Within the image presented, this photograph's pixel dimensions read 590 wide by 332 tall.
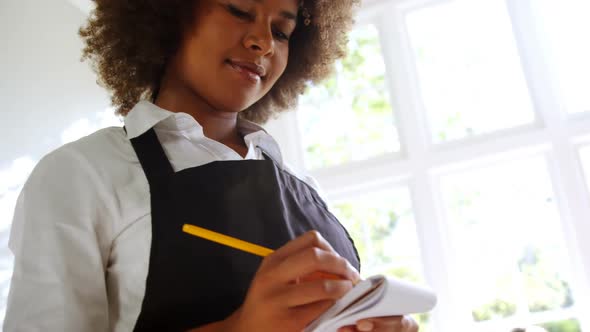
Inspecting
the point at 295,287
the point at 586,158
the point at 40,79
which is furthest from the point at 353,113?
the point at 295,287

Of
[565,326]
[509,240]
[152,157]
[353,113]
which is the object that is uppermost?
[353,113]

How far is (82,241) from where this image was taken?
73 centimetres

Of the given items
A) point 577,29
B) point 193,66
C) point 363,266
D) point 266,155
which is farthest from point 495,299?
point 193,66

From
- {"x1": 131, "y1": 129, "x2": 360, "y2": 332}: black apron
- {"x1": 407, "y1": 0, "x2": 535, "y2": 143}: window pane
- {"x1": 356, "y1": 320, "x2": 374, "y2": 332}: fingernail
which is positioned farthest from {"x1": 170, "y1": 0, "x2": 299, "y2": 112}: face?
{"x1": 407, "y1": 0, "x2": 535, "y2": 143}: window pane

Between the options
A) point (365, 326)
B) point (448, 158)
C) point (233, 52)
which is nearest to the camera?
point (365, 326)

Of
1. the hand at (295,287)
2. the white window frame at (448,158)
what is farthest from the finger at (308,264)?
the white window frame at (448,158)

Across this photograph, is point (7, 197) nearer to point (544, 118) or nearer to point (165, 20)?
point (165, 20)

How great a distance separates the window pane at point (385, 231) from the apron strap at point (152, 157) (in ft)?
7.73

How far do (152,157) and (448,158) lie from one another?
2437 millimetres

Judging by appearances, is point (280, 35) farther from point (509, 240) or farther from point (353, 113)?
point (353, 113)

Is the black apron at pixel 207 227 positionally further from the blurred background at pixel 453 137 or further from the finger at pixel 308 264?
the blurred background at pixel 453 137

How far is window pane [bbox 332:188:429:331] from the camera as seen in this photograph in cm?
310

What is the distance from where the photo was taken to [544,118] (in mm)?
2963

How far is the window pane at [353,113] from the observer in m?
3.37
